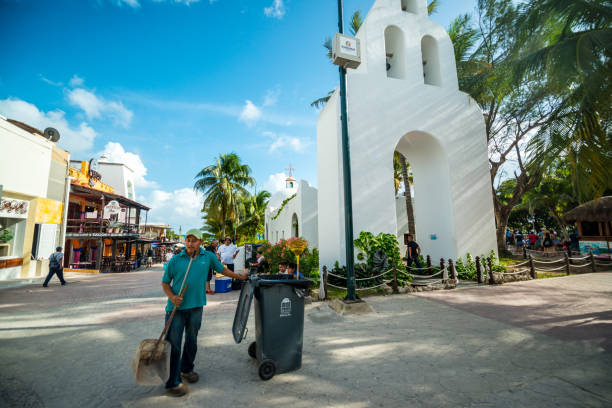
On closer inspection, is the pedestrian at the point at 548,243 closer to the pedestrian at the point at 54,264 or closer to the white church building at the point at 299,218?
the white church building at the point at 299,218

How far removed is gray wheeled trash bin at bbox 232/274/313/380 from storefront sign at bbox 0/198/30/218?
15.3 meters

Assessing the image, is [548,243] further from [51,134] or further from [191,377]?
[51,134]

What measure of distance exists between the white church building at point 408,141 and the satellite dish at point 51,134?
1617cm

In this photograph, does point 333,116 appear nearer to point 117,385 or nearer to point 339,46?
point 339,46

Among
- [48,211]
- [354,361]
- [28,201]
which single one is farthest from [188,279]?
[48,211]

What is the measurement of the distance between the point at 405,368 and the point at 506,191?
1425 inches

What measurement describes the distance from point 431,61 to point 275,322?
12.5 meters

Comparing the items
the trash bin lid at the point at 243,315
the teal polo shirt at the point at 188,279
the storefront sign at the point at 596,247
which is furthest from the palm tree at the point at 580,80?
the storefront sign at the point at 596,247

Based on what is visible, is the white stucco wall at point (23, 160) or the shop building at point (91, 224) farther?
the shop building at point (91, 224)

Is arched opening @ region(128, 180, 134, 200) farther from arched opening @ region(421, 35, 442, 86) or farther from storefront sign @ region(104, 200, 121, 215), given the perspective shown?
arched opening @ region(421, 35, 442, 86)

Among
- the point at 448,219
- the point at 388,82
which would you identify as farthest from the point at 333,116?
the point at 448,219

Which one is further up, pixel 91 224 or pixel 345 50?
pixel 345 50

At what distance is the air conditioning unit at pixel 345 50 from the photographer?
601 centimetres

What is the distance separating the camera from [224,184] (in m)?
27.9
